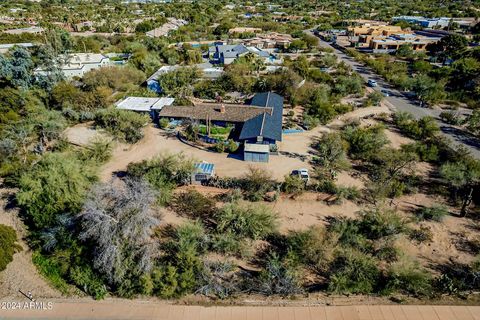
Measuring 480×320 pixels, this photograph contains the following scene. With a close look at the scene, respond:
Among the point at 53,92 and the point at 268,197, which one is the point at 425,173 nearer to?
the point at 268,197

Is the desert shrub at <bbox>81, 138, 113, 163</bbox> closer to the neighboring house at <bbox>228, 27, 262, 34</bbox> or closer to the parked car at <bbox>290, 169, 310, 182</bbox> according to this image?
the parked car at <bbox>290, 169, 310, 182</bbox>

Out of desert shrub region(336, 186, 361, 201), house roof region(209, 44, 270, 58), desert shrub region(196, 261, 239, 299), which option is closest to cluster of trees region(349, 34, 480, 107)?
house roof region(209, 44, 270, 58)

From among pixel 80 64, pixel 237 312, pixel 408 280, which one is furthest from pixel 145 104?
pixel 408 280

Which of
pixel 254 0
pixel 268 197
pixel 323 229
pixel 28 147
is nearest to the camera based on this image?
pixel 323 229

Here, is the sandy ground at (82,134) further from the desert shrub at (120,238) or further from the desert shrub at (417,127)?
the desert shrub at (417,127)

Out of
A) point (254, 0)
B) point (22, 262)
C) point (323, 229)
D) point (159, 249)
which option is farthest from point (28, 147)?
point (254, 0)

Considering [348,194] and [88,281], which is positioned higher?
[348,194]

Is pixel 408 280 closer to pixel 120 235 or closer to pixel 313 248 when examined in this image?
pixel 313 248
